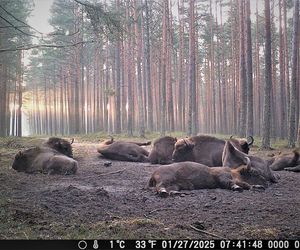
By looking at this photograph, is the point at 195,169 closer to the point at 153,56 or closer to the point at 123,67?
the point at 123,67

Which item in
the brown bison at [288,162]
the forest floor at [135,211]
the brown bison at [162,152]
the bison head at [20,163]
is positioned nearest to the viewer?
the forest floor at [135,211]

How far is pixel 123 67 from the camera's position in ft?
139

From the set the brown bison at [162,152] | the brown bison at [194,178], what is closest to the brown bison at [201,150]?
the brown bison at [162,152]

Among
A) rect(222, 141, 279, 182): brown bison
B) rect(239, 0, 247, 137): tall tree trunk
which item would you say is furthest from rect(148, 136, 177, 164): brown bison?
rect(239, 0, 247, 137): tall tree trunk

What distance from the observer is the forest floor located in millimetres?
5402

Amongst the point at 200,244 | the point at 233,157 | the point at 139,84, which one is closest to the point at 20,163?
the point at 233,157

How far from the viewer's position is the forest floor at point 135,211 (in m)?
5.40

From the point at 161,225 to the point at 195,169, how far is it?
331cm

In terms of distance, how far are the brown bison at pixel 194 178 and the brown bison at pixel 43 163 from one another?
347 cm

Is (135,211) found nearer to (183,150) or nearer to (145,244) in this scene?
(145,244)

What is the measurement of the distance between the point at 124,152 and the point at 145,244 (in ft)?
33.9

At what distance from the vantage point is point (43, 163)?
11812mm

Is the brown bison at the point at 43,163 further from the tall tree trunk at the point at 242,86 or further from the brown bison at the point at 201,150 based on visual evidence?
the tall tree trunk at the point at 242,86

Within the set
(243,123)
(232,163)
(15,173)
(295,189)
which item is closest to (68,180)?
(15,173)
